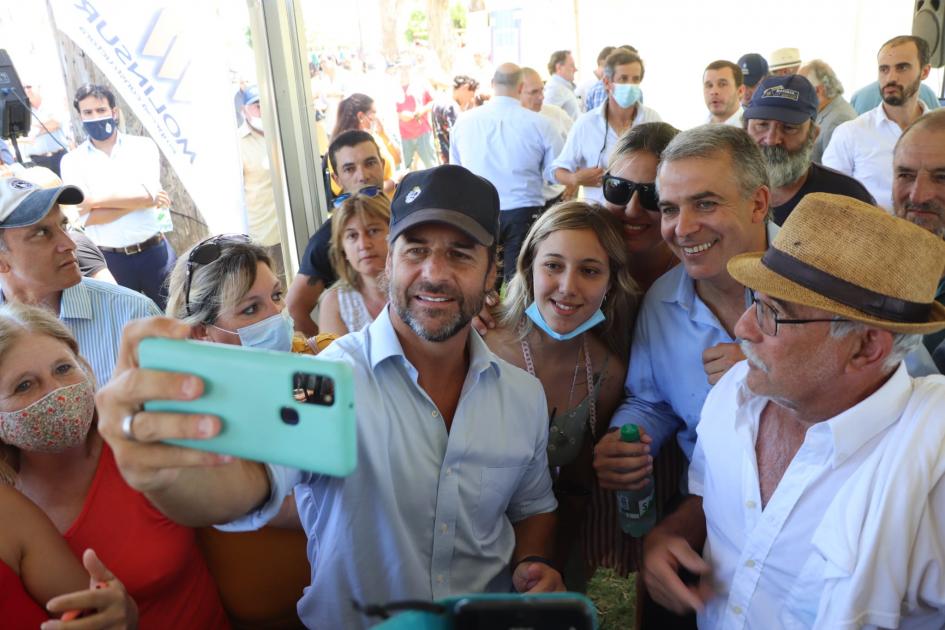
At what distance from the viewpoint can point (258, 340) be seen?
107 inches

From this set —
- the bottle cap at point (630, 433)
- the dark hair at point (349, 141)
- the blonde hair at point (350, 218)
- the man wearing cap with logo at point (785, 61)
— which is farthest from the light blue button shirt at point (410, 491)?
the man wearing cap with logo at point (785, 61)

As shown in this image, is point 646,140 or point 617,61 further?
point 617,61

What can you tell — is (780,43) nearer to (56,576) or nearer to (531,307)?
(531,307)

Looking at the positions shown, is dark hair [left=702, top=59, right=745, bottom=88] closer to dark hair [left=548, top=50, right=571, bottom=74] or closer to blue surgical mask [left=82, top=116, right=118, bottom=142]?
dark hair [left=548, top=50, right=571, bottom=74]

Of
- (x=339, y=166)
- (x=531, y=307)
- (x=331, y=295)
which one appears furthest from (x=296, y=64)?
(x=531, y=307)

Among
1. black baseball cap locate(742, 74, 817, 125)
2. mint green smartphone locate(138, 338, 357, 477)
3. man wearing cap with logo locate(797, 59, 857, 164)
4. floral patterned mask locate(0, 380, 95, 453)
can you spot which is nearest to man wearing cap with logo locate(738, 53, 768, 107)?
man wearing cap with logo locate(797, 59, 857, 164)

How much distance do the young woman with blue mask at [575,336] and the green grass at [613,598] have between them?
57 cm

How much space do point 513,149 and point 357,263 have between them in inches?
139

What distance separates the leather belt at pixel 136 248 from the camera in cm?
475

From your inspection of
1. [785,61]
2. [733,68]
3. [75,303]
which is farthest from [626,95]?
[75,303]

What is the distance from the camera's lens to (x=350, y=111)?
649cm

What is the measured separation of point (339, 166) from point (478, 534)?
3.23 meters

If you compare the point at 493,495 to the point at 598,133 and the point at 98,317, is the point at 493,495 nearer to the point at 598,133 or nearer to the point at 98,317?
the point at 98,317

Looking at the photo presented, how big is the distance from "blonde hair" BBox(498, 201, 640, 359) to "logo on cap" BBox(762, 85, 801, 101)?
1.74m
